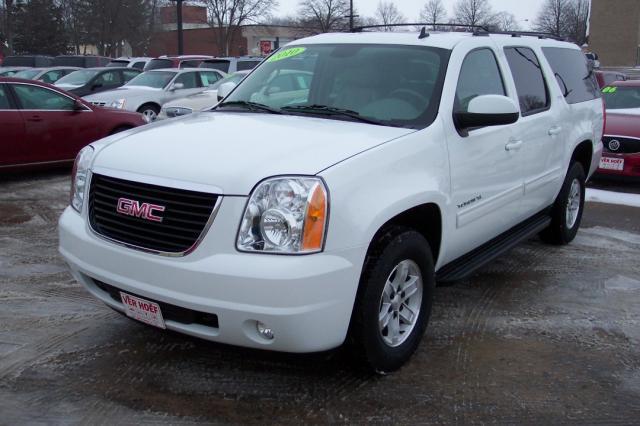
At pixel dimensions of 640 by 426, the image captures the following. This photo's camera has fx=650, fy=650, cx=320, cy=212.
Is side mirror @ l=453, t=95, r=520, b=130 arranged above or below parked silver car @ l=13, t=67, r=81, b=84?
below

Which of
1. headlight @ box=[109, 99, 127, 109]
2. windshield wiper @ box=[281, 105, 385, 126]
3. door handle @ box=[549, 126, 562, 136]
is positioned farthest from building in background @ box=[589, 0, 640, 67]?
windshield wiper @ box=[281, 105, 385, 126]

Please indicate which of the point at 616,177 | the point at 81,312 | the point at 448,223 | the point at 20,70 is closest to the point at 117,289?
the point at 81,312

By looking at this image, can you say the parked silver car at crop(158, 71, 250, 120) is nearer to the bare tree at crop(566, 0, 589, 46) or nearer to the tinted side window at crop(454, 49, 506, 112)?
the tinted side window at crop(454, 49, 506, 112)

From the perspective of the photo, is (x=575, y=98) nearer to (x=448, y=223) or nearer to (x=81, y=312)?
(x=448, y=223)

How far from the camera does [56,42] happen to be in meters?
52.5

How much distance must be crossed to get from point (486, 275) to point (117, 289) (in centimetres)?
321

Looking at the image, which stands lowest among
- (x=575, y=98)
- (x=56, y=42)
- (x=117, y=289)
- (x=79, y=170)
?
(x=117, y=289)

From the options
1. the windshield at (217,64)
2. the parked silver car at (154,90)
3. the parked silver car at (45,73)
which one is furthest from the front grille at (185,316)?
the parked silver car at (45,73)

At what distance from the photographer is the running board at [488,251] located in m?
4.10

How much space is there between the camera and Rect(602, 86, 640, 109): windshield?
33.7 feet

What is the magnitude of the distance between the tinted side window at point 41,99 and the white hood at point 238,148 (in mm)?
6052

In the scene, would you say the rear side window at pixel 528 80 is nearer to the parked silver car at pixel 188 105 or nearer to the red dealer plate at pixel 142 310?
the red dealer plate at pixel 142 310

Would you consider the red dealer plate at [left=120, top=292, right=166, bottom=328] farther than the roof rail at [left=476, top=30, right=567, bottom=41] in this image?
No

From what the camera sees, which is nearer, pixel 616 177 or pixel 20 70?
pixel 616 177
